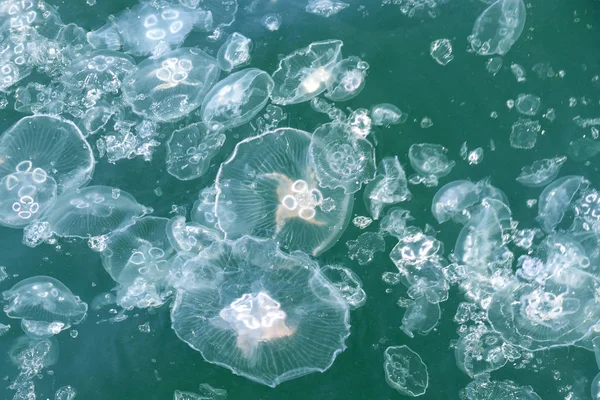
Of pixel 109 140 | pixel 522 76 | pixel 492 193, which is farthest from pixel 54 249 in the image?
pixel 522 76

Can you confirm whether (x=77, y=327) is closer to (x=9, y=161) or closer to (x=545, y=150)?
(x=9, y=161)

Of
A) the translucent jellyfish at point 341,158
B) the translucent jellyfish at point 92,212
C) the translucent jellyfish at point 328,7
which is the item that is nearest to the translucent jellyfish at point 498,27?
the translucent jellyfish at point 328,7

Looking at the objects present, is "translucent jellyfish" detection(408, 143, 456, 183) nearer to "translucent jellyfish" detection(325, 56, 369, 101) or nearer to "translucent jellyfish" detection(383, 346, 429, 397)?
"translucent jellyfish" detection(325, 56, 369, 101)

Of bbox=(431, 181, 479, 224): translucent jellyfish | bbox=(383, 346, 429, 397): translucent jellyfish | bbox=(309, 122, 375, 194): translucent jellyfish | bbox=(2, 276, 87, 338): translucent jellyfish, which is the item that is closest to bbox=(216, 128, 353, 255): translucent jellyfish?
bbox=(309, 122, 375, 194): translucent jellyfish

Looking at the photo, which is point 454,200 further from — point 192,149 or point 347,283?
point 192,149

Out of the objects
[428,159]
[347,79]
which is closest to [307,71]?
[347,79]

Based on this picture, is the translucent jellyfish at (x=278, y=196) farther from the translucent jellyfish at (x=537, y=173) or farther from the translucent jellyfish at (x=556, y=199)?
the translucent jellyfish at (x=556, y=199)
